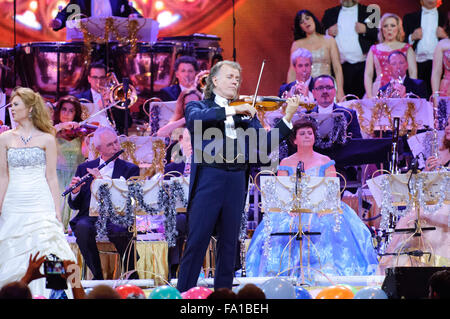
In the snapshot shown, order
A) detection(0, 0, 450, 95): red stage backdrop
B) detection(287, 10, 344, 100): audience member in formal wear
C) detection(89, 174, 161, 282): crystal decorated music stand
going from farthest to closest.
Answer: detection(0, 0, 450, 95): red stage backdrop < detection(287, 10, 344, 100): audience member in formal wear < detection(89, 174, 161, 282): crystal decorated music stand

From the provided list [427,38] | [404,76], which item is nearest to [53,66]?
[404,76]


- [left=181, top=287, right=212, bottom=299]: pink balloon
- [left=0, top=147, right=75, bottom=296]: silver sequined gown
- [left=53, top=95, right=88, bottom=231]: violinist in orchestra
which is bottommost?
[left=181, top=287, right=212, bottom=299]: pink balloon

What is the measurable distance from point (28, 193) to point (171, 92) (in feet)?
11.8

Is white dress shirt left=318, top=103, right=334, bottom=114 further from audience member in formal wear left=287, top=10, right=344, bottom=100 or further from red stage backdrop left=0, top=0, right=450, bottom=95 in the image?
red stage backdrop left=0, top=0, right=450, bottom=95

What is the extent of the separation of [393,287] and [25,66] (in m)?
5.55

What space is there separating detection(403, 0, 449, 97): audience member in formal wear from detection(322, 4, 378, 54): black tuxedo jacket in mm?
447

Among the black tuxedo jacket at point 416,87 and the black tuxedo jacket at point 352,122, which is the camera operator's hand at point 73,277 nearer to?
the black tuxedo jacket at point 352,122

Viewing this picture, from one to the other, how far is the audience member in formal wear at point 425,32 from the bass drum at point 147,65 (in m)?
2.84

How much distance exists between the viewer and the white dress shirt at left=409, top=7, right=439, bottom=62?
811 cm

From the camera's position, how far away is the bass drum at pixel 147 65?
7602 mm

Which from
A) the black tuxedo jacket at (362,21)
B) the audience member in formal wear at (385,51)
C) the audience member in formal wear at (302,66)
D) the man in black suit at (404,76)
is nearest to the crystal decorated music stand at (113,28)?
the audience member in formal wear at (302,66)

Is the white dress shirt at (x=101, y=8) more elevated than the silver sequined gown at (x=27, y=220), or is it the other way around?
the white dress shirt at (x=101, y=8)

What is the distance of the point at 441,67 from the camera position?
798 cm

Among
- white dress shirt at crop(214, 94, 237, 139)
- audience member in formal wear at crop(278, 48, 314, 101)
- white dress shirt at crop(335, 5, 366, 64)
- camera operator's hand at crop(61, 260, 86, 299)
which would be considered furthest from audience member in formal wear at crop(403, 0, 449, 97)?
camera operator's hand at crop(61, 260, 86, 299)
